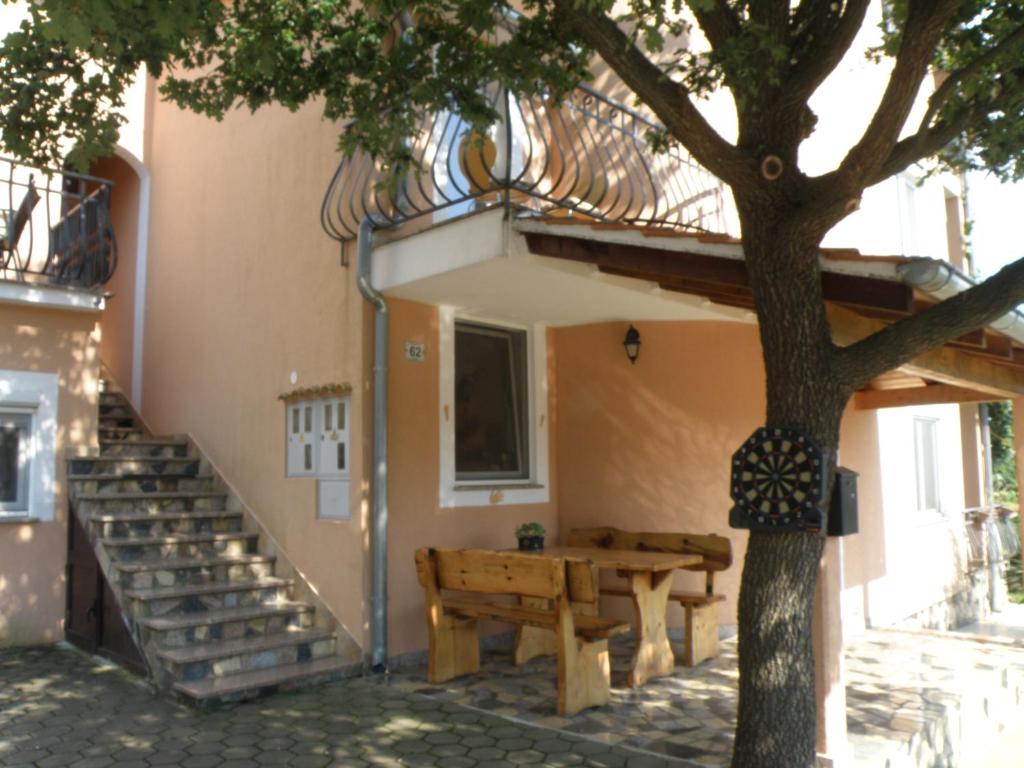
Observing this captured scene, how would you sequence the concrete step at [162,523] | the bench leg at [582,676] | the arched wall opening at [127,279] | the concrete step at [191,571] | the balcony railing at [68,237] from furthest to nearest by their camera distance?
the arched wall opening at [127,279] < the balcony railing at [68,237] < the concrete step at [162,523] < the concrete step at [191,571] < the bench leg at [582,676]

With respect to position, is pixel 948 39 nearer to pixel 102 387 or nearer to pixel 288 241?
pixel 288 241

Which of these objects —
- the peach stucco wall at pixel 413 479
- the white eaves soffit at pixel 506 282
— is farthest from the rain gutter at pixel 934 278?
the peach stucco wall at pixel 413 479

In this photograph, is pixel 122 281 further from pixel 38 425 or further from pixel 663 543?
pixel 663 543

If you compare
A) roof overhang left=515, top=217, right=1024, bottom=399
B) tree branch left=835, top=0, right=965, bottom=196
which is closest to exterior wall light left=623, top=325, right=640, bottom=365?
roof overhang left=515, top=217, right=1024, bottom=399

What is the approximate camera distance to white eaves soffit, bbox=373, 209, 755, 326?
5867 mm

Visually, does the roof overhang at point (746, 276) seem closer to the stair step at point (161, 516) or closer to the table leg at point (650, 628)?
the table leg at point (650, 628)

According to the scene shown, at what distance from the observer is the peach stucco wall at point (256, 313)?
6.99 meters

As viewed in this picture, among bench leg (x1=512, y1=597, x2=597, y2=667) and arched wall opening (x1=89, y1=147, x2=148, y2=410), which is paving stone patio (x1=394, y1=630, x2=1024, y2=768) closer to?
bench leg (x1=512, y1=597, x2=597, y2=667)

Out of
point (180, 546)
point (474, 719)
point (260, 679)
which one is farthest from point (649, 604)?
point (180, 546)

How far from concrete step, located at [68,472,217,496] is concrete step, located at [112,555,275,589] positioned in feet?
3.40

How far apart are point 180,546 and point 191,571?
36cm

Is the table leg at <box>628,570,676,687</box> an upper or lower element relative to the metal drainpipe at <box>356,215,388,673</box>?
lower

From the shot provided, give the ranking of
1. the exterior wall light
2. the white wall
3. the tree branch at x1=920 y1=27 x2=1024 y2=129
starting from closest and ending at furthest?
1. the tree branch at x1=920 y1=27 x2=1024 y2=129
2. the exterior wall light
3. the white wall

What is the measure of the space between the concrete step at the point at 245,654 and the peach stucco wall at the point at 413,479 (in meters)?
0.56
